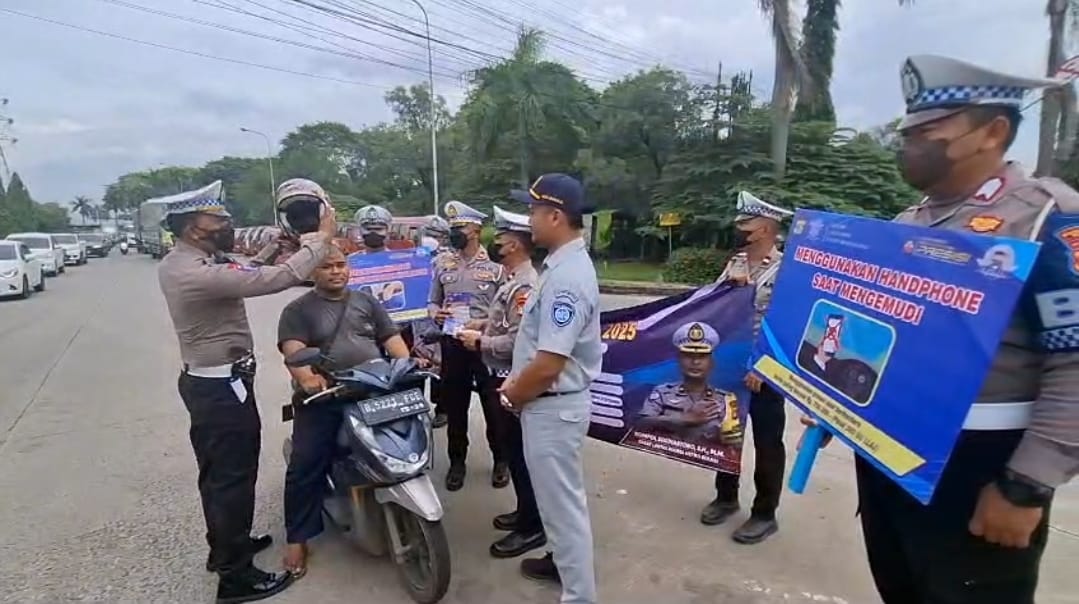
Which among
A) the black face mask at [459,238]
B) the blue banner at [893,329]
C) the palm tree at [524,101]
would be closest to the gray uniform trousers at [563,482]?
the blue banner at [893,329]

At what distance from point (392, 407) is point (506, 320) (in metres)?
0.92

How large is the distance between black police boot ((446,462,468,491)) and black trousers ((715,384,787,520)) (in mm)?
1811

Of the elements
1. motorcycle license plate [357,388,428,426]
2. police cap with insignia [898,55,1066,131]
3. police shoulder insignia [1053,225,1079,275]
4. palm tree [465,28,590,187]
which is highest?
palm tree [465,28,590,187]

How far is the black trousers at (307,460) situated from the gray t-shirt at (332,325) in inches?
9.4

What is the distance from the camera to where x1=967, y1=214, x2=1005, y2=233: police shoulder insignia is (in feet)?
4.74

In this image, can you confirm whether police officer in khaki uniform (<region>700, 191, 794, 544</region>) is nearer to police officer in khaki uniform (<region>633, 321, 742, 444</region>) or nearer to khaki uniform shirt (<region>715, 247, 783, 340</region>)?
khaki uniform shirt (<region>715, 247, 783, 340</region>)

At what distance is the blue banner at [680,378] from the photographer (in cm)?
353

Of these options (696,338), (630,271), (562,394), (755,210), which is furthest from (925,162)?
A: (630,271)

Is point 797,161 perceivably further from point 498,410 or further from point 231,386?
point 231,386

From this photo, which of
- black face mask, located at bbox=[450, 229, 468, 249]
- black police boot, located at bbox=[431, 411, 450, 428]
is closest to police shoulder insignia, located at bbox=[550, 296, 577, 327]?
black face mask, located at bbox=[450, 229, 468, 249]

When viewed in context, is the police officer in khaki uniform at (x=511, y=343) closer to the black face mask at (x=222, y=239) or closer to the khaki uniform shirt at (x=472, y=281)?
the khaki uniform shirt at (x=472, y=281)

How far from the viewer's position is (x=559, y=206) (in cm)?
254

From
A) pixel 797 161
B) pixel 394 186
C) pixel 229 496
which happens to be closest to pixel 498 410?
pixel 229 496

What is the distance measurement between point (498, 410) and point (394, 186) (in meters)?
44.6
